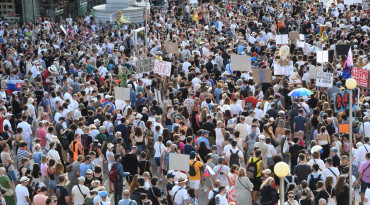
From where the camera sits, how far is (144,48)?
80.4 ft

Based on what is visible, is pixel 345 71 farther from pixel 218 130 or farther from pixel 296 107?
pixel 218 130

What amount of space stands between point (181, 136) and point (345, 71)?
23.1 feet

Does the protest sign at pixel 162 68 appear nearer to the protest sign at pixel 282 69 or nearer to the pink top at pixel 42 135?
the protest sign at pixel 282 69

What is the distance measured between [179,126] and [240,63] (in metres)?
5.74

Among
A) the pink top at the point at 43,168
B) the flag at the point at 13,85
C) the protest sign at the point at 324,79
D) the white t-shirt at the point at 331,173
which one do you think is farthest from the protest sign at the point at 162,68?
the white t-shirt at the point at 331,173

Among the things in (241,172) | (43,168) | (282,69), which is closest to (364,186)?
(241,172)

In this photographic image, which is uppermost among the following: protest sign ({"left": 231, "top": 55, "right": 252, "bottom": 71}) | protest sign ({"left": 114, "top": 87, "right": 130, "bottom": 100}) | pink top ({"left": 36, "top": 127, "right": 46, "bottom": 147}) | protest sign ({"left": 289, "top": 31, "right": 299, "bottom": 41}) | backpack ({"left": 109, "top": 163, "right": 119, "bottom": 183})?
protest sign ({"left": 289, "top": 31, "right": 299, "bottom": 41})

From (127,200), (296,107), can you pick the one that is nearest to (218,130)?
(296,107)

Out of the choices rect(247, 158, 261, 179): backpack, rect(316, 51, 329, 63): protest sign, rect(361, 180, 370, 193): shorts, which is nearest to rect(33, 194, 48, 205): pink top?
rect(247, 158, 261, 179): backpack

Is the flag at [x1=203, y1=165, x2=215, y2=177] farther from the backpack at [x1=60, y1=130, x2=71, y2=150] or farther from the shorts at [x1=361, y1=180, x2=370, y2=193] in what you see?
the backpack at [x1=60, y1=130, x2=71, y2=150]

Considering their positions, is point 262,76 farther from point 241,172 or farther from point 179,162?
point 241,172

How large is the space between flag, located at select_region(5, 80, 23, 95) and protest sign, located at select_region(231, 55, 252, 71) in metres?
6.20

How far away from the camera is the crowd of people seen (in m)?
13.1

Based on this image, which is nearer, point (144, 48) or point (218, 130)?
point (218, 130)
